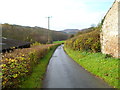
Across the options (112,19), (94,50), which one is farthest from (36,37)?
(112,19)

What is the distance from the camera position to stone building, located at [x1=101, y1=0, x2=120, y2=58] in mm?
11477

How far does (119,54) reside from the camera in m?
11.2

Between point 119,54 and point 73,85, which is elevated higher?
point 119,54

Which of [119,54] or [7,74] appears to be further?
[119,54]

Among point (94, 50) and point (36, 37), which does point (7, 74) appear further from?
point (36, 37)

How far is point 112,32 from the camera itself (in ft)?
41.1

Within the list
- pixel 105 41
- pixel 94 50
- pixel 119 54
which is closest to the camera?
pixel 119 54

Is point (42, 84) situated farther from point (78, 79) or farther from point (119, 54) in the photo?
point (119, 54)

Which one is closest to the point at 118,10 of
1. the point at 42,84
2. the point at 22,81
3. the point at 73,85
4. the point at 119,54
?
the point at 119,54

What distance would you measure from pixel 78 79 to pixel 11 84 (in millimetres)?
4474

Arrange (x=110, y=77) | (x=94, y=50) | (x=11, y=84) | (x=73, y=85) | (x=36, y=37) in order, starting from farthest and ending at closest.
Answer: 1. (x=36, y=37)
2. (x=94, y=50)
3. (x=110, y=77)
4. (x=73, y=85)
5. (x=11, y=84)

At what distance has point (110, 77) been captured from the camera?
325 inches

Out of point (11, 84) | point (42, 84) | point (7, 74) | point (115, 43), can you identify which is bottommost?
point (42, 84)

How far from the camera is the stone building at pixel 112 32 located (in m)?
11.5
